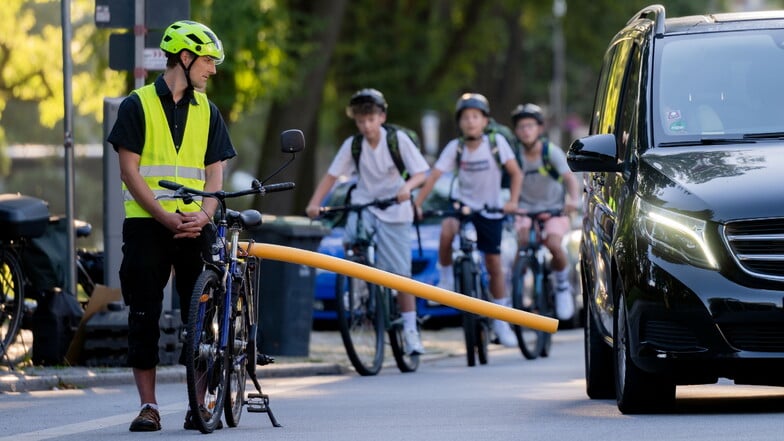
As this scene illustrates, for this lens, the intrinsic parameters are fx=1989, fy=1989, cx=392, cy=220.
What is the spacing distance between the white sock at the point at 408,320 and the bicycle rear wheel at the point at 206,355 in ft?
17.5

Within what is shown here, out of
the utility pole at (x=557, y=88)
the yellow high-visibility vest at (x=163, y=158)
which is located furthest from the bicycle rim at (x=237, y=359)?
the utility pole at (x=557, y=88)

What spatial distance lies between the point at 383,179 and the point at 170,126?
5.09 m

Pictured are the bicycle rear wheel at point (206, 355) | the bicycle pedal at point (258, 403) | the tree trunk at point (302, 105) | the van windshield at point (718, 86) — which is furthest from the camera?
the tree trunk at point (302, 105)

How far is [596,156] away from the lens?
9.97 m

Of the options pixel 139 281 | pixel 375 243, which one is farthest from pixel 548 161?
pixel 139 281

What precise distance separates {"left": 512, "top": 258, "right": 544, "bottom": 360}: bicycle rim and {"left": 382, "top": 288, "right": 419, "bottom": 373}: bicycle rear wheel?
149 cm

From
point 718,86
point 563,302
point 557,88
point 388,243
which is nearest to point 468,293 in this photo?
point 388,243

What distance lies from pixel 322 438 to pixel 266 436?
29 cm

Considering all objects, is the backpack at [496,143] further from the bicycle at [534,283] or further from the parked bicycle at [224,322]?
the parked bicycle at [224,322]

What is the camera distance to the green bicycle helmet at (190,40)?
9.41m

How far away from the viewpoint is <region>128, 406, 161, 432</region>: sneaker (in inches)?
370

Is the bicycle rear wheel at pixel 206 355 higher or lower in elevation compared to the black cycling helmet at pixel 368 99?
lower

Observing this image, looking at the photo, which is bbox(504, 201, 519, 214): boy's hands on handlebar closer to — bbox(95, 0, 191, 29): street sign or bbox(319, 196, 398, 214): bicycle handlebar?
bbox(319, 196, 398, 214): bicycle handlebar

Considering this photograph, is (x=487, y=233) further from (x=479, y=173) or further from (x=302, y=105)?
(x=302, y=105)
